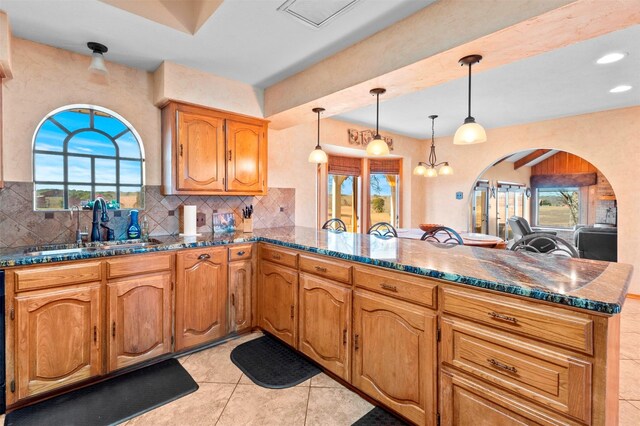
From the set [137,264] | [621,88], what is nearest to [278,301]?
[137,264]

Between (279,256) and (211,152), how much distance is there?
1261 millimetres

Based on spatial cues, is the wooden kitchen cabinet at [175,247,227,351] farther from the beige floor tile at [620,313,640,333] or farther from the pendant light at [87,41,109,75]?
the beige floor tile at [620,313,640,333]

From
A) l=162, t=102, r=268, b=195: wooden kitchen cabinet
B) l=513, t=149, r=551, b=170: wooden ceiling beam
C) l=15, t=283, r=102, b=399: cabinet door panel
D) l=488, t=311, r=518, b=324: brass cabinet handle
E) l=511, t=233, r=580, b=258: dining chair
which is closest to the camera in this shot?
l=488, t=311, r=518, b=324: brass cabinet handle

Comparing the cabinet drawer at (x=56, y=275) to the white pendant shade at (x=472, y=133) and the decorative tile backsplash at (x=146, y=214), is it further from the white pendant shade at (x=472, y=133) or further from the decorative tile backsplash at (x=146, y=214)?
A: the white pendant shade at (x=472, y=133)

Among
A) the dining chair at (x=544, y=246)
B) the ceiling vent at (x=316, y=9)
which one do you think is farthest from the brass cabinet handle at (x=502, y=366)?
the ceiling vent at (x=316, y=9)

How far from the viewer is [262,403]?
188 cm

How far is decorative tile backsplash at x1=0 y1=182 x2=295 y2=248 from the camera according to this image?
223cm

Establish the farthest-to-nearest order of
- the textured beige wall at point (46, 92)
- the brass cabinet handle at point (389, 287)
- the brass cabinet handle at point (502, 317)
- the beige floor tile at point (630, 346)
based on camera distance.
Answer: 1. the beige floor tile at point (630, 346)
2. the textured beige wall at point (46, 92)
3. the brass cabinet handle at point (389, 287)
4. the brass cabinet handle at point (502, 317)

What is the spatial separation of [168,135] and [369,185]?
3.58 meters

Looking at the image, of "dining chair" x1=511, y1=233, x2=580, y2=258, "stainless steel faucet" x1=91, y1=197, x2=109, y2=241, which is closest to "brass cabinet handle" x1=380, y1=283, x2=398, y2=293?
"dining chair" x1=511, y1=233, x2=580, y2=258

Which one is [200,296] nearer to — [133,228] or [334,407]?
[133,228]

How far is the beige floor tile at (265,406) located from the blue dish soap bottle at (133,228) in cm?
158

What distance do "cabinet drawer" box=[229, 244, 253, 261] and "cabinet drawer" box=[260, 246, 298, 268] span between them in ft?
0.36

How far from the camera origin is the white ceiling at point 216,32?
1892mm
